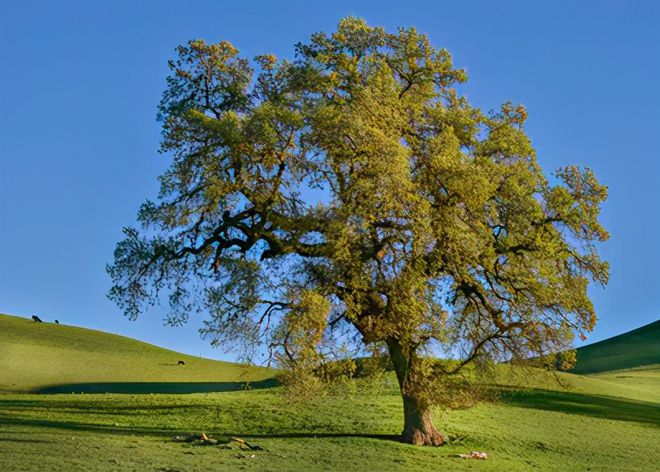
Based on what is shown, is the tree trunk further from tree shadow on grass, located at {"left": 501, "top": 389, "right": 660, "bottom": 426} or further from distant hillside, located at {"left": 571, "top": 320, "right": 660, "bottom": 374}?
distant hillside, located at {"left": 571, "top": 320, "right": 660, "bottom": 374}

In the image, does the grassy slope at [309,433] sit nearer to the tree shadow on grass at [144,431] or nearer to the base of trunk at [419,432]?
the tree shadow on grass at [144,431]

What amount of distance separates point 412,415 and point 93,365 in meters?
33.2

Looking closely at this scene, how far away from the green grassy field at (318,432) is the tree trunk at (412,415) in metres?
0.62

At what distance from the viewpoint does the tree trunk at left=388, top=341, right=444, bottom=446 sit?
2844 cm

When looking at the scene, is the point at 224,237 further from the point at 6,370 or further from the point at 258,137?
the point at 6,370

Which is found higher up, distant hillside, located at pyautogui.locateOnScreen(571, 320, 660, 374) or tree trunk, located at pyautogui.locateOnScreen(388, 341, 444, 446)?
distant hillside, located at pyautogui.locateOnScreen(571, 320, 660, 374)

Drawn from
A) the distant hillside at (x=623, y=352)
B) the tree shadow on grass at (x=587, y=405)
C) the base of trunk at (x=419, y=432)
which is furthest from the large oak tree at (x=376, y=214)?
the distant hillside at (x=623, y=352)

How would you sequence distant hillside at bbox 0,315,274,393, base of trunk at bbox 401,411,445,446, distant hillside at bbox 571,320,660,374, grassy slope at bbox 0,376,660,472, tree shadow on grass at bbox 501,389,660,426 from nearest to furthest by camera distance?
grassy slope at bbox 0,376,660,472 → base of trunk at bbox 401,411,445,446 → tree shadow on grass at bbox 501,389,660,426 → distant hillside at bbox 0,315,274,393 → distant hillside at bbox 571,320,660,374

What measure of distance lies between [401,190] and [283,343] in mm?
6097

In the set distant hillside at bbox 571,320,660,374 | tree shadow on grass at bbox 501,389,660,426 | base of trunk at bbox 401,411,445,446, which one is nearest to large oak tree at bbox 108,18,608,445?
base of trunk at bbox 401,411,445,446

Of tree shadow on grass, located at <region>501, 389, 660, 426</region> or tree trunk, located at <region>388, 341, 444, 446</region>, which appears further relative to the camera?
tree shadow on grass, located at <region>501, 389, 660, 426</region>

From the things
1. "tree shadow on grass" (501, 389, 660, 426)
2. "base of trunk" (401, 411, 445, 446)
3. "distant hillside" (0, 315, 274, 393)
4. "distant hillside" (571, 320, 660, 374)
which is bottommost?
"base of trunk" (401, 411, 445, 446)

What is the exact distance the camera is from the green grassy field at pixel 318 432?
23203 mm

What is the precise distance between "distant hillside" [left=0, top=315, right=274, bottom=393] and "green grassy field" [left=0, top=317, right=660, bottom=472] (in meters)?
10.4
